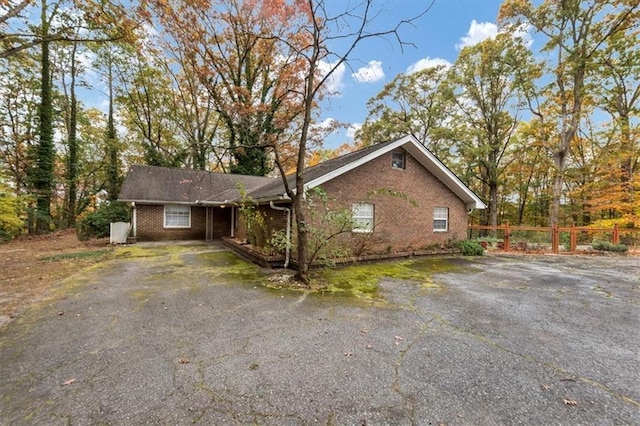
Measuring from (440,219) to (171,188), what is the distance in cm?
1418

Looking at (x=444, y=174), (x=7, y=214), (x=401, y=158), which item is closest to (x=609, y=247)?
(x=444, y=174)

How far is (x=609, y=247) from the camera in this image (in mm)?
12008

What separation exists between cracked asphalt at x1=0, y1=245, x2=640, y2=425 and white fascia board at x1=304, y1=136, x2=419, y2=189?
357 cm

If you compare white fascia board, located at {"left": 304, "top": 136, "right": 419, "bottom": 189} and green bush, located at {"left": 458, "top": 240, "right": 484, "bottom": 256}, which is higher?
white fascia board, located at {"left": 304, "top": 136, "right": 419, "bottom": 189}

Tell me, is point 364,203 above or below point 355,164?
below

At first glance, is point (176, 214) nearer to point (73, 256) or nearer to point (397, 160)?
point (73, 256)

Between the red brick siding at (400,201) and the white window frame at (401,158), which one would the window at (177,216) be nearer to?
the red brick siding at (400,201)

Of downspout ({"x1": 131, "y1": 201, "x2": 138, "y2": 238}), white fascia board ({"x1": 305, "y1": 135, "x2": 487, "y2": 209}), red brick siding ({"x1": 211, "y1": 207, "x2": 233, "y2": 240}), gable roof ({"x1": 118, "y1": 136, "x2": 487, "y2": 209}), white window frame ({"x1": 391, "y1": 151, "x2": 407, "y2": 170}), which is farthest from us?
red brick siding ({"x1": 211, "y1": 207, "x2": 233, "y2": 240})

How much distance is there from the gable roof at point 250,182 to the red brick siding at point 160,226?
631mm

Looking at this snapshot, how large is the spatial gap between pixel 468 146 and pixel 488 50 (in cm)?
617

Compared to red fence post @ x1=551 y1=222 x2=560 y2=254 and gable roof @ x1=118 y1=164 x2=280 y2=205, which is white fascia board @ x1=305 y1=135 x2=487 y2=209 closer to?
red fence post @ x1=551 y1=222 x2=560 y2=254

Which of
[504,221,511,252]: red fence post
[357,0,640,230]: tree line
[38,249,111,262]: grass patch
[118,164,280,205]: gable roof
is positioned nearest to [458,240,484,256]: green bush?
[504,221,511,252]: red fence post

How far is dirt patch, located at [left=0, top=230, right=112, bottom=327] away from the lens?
495cm

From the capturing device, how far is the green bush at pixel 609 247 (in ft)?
38.6
